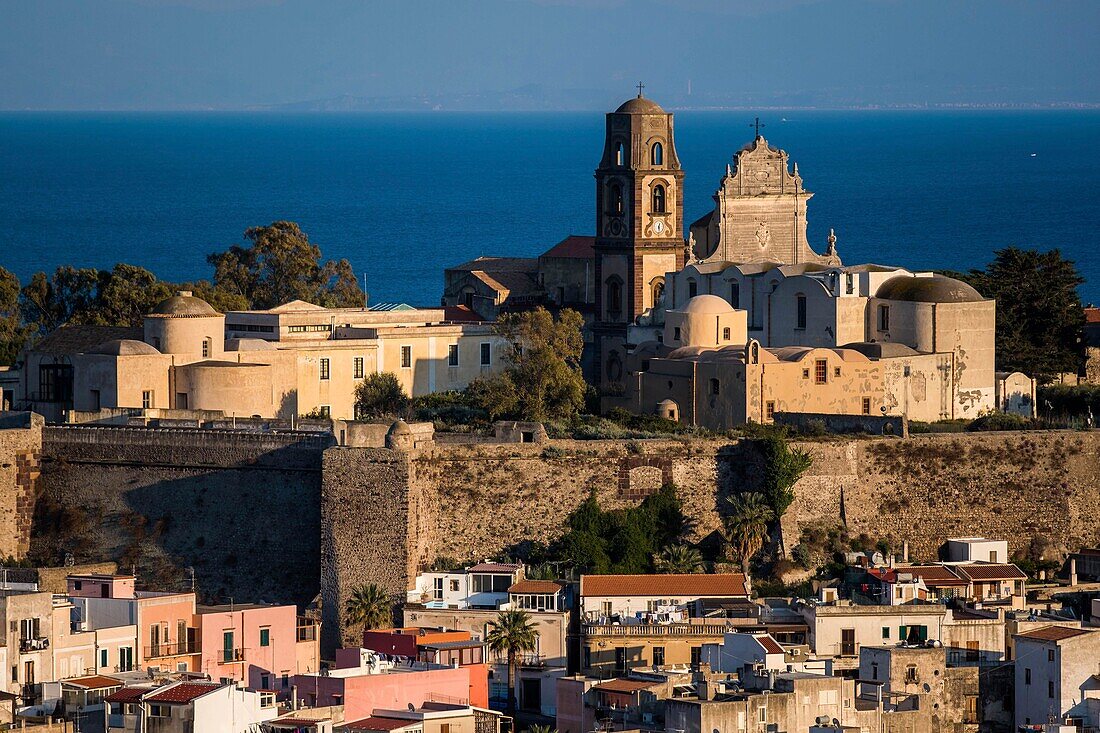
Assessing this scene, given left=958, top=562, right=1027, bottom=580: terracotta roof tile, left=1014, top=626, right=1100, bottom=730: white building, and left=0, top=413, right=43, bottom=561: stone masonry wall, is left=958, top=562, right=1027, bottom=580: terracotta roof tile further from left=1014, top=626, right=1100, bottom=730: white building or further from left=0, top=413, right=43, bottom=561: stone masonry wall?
left=0, top=413, right=43, bottom=561: stone masonry wall

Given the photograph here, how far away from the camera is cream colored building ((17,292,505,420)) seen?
53281 mm

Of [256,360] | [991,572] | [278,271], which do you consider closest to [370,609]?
[991,572]

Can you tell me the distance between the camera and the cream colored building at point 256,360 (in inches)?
2098


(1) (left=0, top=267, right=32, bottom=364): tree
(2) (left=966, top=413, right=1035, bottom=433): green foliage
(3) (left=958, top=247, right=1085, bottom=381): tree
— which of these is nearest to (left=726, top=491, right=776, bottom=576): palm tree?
(2) (left=966, top=413, right=1035, bottom=433): green foliage

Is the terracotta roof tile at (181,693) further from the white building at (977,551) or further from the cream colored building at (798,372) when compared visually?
the cream colored building at (798,372)

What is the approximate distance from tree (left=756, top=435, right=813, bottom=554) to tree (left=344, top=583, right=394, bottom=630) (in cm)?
698

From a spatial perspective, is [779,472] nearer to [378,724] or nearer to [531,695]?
[531,695]

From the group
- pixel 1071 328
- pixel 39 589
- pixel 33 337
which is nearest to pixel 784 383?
pixel 1071 328

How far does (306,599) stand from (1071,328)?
20553mm

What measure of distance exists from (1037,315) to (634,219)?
33.6ft

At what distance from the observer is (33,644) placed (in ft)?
129

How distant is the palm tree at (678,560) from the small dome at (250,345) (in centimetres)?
1163

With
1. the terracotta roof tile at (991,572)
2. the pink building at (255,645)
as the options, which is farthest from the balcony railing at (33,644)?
the terracotta roof tile at (991,572)

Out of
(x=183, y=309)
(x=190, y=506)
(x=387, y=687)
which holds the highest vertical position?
(x=183, y=309)
